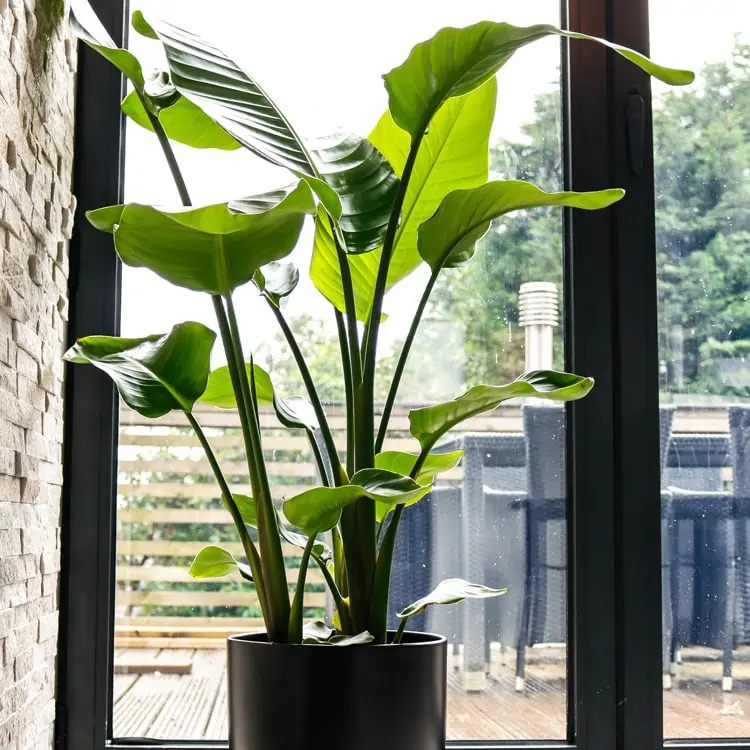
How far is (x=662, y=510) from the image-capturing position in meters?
1.65

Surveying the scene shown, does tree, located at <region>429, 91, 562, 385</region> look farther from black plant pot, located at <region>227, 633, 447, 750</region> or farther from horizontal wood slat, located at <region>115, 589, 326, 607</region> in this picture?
black plant pot, located at <region>227, 633, 447, 750</region>

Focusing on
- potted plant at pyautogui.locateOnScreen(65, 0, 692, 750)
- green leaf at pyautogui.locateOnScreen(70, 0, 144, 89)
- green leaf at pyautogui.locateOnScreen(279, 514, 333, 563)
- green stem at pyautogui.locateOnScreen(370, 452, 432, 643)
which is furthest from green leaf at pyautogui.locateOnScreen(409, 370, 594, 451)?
green leaf at pyautogui.locateOnScreen(70, 0, 144, 89)

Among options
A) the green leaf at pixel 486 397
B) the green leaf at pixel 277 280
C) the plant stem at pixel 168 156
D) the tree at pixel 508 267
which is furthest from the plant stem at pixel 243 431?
the tree at pixel 508 267

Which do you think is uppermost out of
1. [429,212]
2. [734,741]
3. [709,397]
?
[429,212]

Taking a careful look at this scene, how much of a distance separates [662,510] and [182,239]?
40.9 inches

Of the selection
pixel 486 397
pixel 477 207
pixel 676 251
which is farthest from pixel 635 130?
pixel 486 397

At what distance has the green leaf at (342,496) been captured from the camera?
104cm

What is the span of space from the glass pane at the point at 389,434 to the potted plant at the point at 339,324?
10.4 inches

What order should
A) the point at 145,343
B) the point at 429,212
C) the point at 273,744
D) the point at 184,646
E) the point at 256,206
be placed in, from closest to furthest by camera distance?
1. the point at 256,206
2. the point at 273,744
3. the point at 145,343
4. the point at 429,212
5. the point at 184,646

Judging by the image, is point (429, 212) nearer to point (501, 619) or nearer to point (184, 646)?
point (501, 619)

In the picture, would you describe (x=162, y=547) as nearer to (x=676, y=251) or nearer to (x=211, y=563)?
(x=211, y=563)

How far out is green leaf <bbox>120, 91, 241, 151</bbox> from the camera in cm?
131

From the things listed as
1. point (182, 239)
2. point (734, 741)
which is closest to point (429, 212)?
point (182, 239)

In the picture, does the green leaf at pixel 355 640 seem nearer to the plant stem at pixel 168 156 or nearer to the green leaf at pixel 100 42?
the plant stem at pixel 168 156
